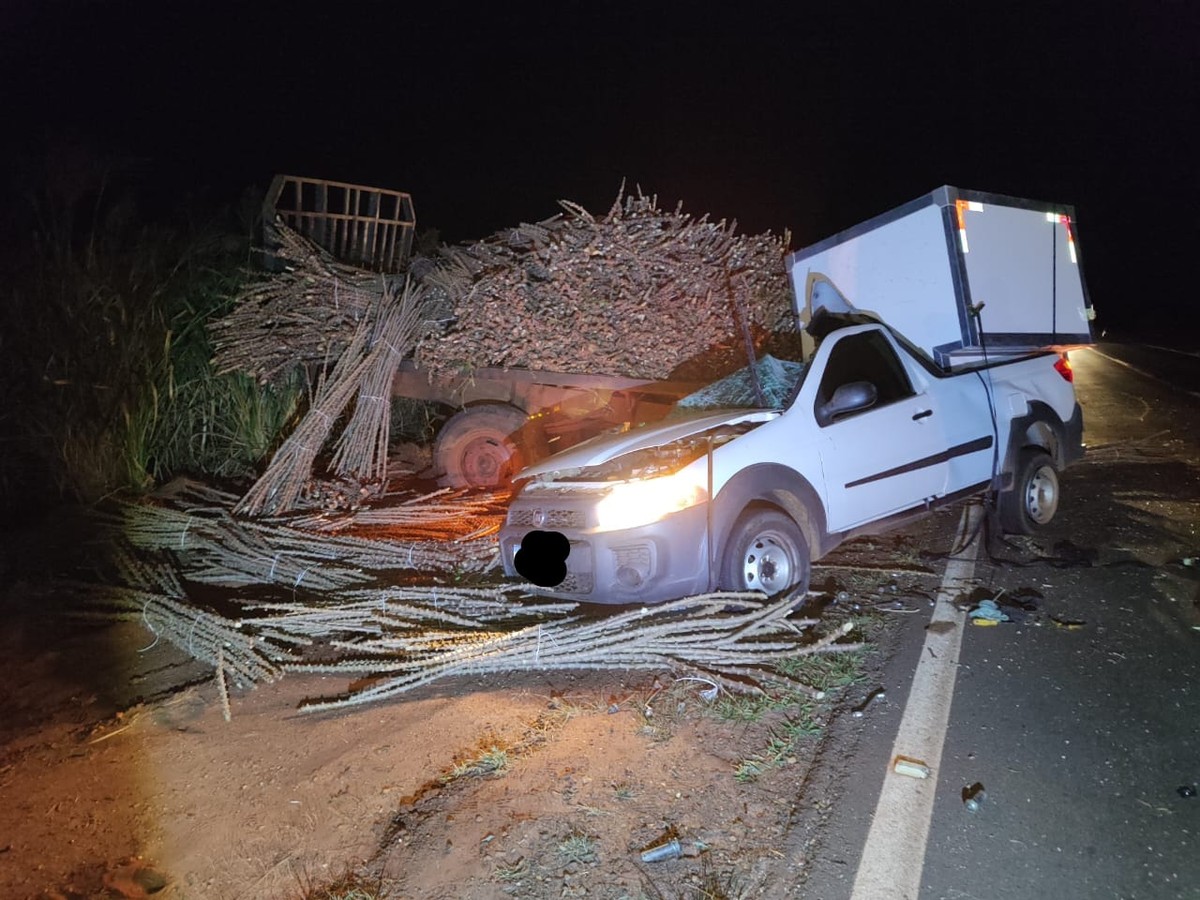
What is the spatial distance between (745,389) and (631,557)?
204cm

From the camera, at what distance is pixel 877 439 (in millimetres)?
5887

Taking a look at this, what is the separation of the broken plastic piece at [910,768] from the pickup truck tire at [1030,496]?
3.85 meters

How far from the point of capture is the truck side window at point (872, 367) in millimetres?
5977

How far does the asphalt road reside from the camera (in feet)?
9.71

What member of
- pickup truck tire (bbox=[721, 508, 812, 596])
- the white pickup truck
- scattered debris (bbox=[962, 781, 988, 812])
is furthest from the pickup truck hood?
scattered debris (bbox=[962, 781, 988, 812])

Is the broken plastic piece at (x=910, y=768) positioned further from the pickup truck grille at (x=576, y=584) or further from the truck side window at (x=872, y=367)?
the truck side window at (x=872, y=367)

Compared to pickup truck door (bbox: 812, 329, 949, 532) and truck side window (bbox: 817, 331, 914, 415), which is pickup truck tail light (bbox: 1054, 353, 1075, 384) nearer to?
pickup truck door (bbox: 812, 329, 949, 532)

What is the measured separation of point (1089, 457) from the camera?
30.8 feet

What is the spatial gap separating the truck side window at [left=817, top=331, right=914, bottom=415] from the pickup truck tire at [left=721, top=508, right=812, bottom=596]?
125 centimetres

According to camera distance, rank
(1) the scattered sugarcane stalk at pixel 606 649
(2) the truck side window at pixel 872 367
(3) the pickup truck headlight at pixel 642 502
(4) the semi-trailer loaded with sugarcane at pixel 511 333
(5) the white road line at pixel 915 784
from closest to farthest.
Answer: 1. (5) the white road line at pixel 915 784
2. (1) the scattered sugarcane stalk at pixel 606 649
3. (3) the pickup truck headlight at pixel 642 502
4. (2) the truck side window at pixel 872 367
5. (4) the semi-trailer loaded with sugarcane at pixel 511 333

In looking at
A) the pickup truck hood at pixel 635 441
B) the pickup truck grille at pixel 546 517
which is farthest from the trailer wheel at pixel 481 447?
the pickup truck grille at pixel 546 517

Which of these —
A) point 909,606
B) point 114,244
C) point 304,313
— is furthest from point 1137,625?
point 114,244

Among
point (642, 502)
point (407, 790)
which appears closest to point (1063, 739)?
point (642, 502)

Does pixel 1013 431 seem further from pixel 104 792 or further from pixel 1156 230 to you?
pixel 1156 230
